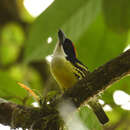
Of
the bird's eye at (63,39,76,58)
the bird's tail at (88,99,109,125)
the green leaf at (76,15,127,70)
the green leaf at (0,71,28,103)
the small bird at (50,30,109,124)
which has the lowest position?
the green leaf at (76,15,127,70)

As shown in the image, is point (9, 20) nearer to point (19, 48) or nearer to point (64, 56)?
point (19, 48)

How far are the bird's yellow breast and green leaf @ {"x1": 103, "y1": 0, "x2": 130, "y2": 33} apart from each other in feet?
4.60

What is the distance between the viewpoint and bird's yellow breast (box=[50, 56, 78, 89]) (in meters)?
2.60

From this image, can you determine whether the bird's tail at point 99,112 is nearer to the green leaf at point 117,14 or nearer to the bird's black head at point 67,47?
the bird's black head at point 67,47

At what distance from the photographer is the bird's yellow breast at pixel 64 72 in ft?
8.52

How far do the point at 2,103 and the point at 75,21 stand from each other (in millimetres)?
765

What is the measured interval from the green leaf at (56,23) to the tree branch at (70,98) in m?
0.32

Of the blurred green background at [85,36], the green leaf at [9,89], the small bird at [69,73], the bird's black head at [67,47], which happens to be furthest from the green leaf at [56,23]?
the bird's black head at [67,47]

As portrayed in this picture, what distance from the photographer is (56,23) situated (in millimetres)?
1265

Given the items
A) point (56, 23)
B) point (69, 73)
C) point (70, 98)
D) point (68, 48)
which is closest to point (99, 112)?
point (69, 73)

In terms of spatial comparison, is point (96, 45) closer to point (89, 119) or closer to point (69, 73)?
point (89, 119)

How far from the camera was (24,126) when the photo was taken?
6.39ft

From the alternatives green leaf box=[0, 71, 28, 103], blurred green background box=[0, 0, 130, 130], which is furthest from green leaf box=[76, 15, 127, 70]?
green leaf box=[0, 71, 28, 103]

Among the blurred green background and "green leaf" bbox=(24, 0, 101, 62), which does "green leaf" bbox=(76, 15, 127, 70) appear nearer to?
the blurred green background
